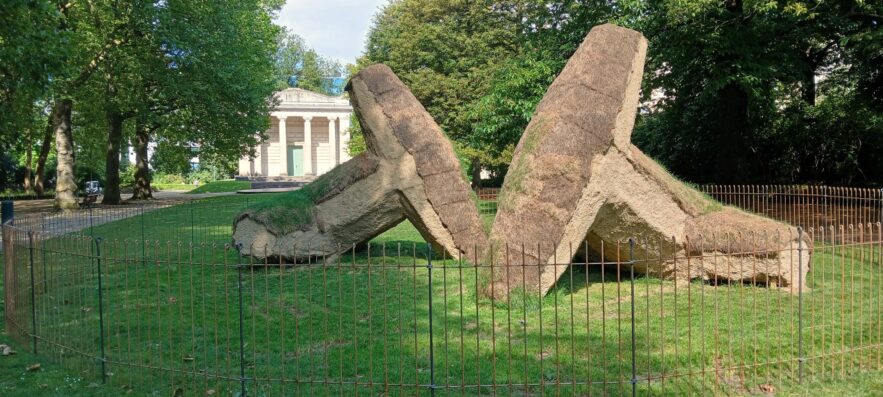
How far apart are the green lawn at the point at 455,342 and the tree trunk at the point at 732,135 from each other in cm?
1227

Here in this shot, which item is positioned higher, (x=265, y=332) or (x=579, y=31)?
(x=579, y=31)

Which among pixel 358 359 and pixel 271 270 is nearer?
pixel 358 359

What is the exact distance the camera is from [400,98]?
39.4 ft

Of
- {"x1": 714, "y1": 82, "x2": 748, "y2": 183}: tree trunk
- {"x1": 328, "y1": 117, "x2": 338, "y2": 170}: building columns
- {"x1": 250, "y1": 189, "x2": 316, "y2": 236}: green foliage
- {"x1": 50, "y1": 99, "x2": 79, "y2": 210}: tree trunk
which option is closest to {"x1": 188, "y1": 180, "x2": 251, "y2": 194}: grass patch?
{"x1": 328, "y1": 117, "x2": 338, "y2": 170}: building columns

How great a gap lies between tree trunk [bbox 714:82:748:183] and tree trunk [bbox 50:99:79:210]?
2454 cm

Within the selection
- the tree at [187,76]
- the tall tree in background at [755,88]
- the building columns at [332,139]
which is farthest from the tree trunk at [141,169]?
the building columns at [332,139]

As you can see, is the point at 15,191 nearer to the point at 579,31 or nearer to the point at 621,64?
the point at 579,31

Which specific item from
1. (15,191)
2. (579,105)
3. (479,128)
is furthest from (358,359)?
(15,191)

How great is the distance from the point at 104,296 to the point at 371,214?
14.6ft

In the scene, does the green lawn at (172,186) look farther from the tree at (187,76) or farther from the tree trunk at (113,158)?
the tree trunk at (113,158)

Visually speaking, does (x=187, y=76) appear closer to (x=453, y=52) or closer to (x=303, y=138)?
(x=453, y=52)

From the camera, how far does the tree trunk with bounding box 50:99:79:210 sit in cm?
2636

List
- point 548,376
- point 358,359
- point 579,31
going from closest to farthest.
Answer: point 548,376
point 358,359
point 579,31

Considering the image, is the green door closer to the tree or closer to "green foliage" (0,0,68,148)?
the tree
